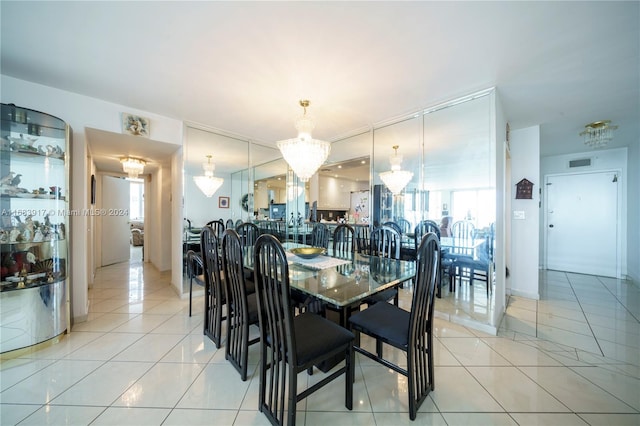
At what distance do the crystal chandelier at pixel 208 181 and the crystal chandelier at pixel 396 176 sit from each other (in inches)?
103

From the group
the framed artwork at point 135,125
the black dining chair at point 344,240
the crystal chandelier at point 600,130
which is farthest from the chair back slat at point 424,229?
the framed artwork at point 135,125

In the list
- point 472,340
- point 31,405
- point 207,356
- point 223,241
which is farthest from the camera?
point 472,340

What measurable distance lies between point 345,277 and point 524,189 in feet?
10.7

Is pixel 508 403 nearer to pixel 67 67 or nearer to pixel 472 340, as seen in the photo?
pixel 472 340

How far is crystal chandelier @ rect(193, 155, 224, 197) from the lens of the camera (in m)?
3.45

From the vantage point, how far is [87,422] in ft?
4.27

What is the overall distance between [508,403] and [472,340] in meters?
0.79

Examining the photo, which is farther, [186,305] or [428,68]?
[186,305]

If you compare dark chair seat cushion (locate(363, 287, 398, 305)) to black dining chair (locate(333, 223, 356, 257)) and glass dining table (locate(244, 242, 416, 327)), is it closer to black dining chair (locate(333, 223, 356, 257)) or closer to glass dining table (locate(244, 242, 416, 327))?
glass dining table (locate(244, 242, 416, 327))

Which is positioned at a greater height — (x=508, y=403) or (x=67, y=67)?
(x=67, y=67)

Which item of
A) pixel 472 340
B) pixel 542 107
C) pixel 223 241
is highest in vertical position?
pixel 542 107

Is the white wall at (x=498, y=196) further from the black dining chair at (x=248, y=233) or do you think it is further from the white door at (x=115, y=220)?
the white door at (x=115, y=220)

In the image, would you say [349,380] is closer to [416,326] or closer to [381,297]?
[416,326]

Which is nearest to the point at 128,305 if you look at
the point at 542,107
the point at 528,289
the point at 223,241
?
the point at 223,241
